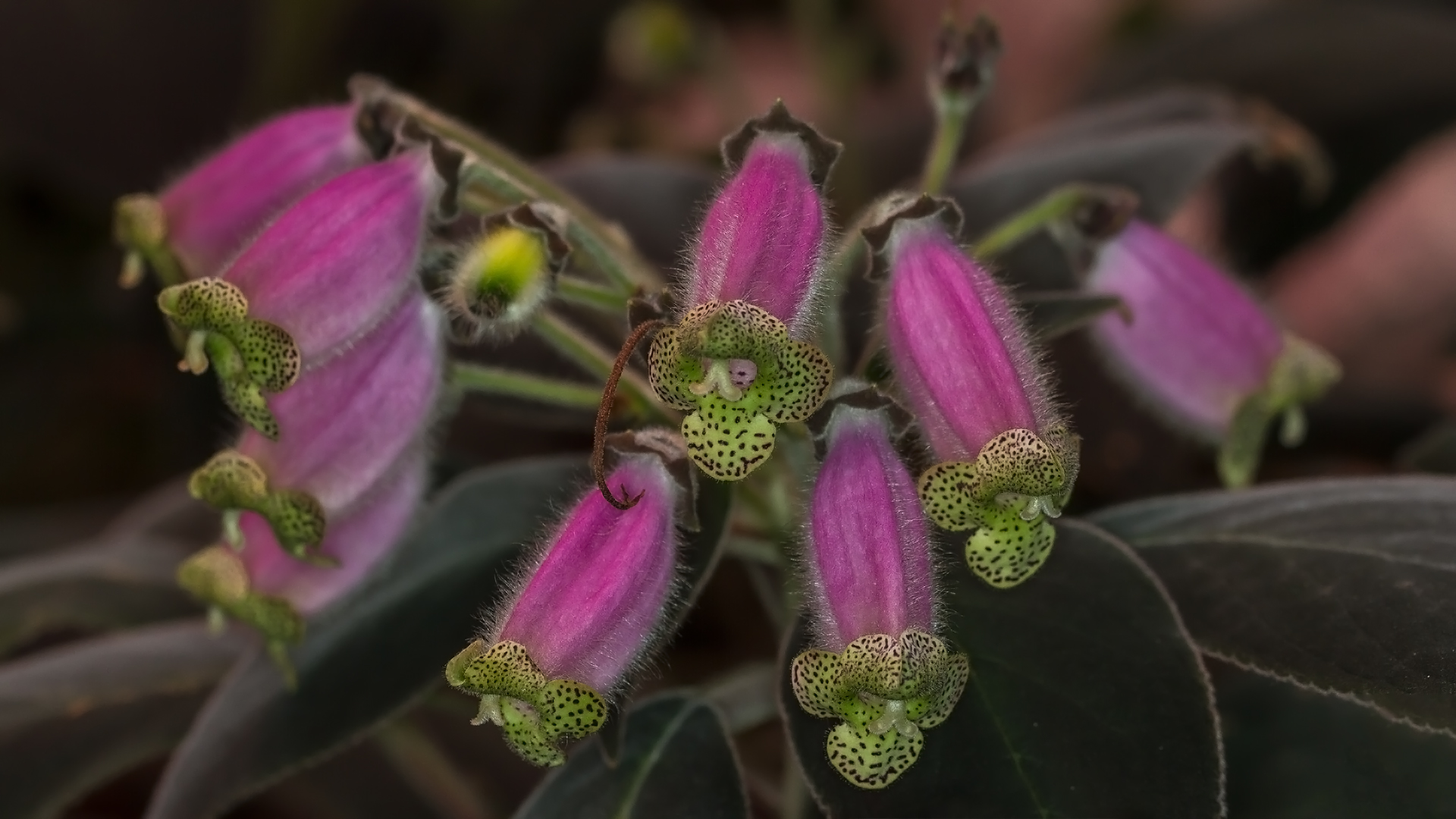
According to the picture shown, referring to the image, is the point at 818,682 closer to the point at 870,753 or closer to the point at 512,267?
the point at 870,753

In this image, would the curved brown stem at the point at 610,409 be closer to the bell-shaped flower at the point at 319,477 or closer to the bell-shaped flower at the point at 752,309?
the bell-shaped flower at the point at 752,309

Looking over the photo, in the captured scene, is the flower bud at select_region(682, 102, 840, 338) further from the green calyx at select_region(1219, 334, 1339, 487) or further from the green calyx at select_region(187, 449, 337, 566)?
the green calyx at select_region(1219, 334, 1339, 487)

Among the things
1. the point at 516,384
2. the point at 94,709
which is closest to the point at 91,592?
the point at 94,709

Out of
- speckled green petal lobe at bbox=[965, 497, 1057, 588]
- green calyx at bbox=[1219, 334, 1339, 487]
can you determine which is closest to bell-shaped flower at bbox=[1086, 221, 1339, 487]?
green calyx at bbox=[1219, 334, 1339, 487]

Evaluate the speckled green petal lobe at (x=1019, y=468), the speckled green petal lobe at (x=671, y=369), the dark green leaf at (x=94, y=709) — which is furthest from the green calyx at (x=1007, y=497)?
the dark green leaf at (x=94, y=709)

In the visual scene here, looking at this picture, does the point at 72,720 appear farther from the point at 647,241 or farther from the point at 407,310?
the point at 647,241

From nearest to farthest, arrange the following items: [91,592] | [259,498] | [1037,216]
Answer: [259,498], [1037,216], [91,592]
